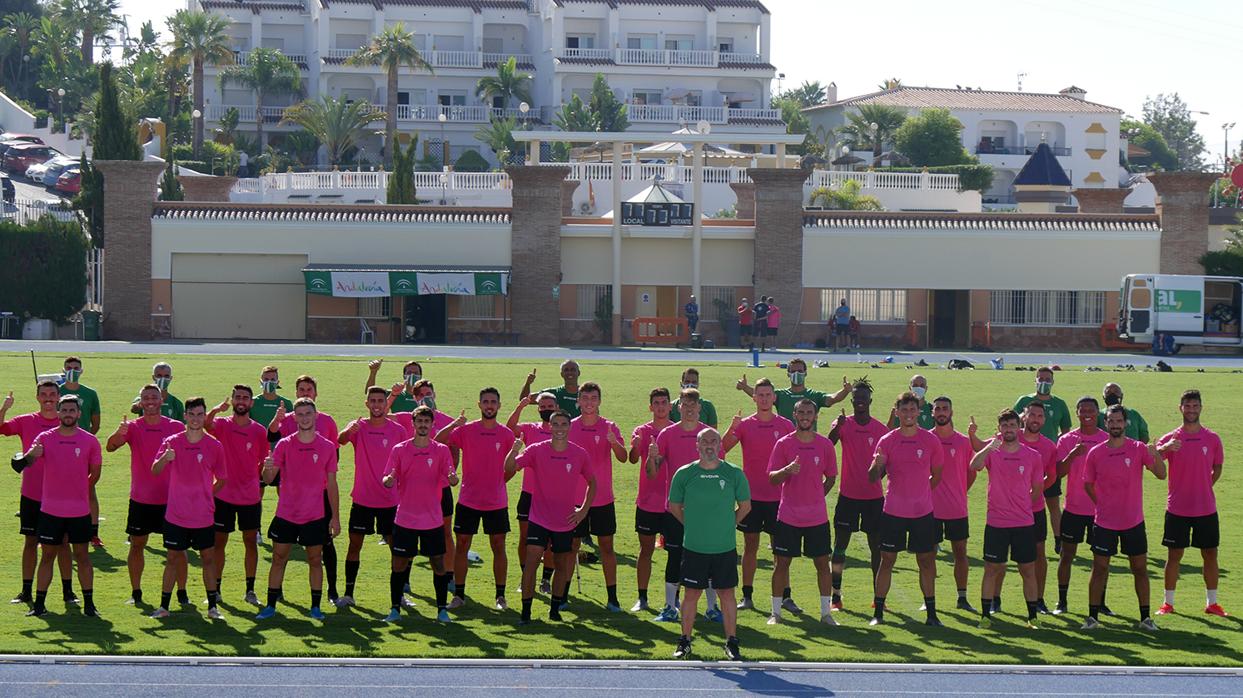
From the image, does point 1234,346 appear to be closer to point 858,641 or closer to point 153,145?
point 858,641

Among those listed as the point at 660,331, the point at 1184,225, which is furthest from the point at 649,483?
the point at 1184,225

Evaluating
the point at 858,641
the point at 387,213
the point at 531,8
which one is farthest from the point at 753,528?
the point at 531,8

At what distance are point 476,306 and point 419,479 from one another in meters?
36.7

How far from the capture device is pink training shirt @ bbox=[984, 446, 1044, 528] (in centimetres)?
1422

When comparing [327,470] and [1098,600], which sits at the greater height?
[327,470]

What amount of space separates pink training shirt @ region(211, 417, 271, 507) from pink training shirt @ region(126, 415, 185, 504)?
0.45 meters

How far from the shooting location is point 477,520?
14898 millimetres

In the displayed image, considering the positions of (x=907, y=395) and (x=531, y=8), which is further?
(x=531, y=8)

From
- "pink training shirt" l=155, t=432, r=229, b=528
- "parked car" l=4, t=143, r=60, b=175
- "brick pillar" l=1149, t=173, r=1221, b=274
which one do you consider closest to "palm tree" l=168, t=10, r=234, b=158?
"parked car" l=4, t=143, r=60, b=175

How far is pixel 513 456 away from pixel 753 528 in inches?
90.4

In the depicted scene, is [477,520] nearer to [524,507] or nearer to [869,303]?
[524,507]

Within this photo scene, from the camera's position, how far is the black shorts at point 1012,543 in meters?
14.4

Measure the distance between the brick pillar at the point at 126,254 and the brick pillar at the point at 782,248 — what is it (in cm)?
1800

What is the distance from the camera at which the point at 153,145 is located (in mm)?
75625
